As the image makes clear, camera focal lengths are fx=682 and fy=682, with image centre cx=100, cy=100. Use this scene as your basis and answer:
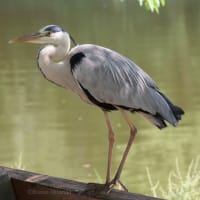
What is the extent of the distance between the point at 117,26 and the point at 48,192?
14253 mm

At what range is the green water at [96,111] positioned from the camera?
6345 mm

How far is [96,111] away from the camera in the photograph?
8.31 meters

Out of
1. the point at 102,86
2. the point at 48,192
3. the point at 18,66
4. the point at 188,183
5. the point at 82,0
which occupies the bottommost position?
the point at 82,0

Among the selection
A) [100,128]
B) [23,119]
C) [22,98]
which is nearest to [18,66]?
[22,98]

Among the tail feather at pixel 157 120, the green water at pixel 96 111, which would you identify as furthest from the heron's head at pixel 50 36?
the green water at pixel 96 111

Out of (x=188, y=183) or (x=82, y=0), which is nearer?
(x=188, y=183)

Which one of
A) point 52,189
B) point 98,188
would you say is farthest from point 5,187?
point 98,188

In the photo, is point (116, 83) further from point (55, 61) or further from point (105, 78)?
point (55, 61)

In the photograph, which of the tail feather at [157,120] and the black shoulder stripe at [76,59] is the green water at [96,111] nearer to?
the tail feather at [157,120]

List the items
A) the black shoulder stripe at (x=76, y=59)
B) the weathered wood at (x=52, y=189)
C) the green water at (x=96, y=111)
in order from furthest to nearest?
the green water at (x=96, y=111) < the black shoulder stripe at (x=76, y=59) < the weathered wood at (x=52, y=189)

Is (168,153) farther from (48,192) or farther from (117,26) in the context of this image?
(117,26)

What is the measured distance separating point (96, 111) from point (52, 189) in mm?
6054

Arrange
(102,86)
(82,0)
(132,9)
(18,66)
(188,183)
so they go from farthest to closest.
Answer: (82,0), (132,9), (18,66), (188,183), (102,86)

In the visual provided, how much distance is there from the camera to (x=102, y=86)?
2508mm
